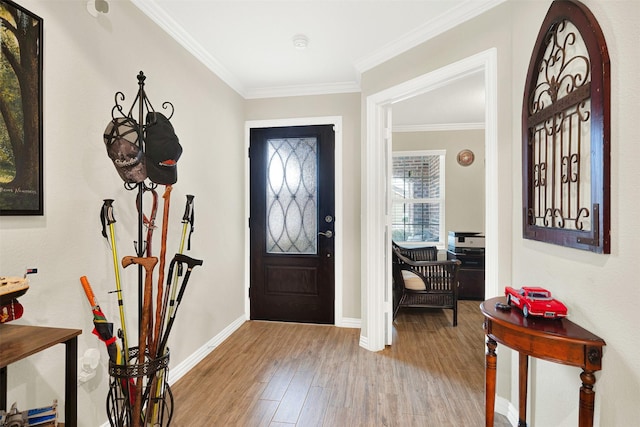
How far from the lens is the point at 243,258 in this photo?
356 cm

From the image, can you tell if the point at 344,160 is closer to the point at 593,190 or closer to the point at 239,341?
the point at 239,341

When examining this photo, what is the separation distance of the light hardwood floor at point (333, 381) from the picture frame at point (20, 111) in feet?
4.79

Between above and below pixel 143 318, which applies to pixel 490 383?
below

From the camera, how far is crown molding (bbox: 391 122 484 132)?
488 cm

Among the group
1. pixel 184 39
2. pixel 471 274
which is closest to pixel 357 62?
pixel 184 39

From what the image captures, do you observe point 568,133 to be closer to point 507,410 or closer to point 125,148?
point 507,410

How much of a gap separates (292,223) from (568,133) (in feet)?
8.54

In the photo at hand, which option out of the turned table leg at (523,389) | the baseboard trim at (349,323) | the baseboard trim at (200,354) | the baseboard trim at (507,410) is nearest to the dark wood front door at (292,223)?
the baseboard trim at (349,323)

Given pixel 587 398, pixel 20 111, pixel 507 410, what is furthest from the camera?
pixel 507 410

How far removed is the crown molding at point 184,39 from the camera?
80.5 inches

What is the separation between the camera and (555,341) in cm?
116

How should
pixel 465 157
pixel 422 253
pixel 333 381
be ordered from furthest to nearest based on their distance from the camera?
pixel 465 157 < pixel 422 253 < pixel 333 381

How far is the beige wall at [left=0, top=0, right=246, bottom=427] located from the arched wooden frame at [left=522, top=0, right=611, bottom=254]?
222cm

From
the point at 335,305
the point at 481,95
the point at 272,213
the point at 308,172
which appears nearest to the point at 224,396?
the point at 335,305
